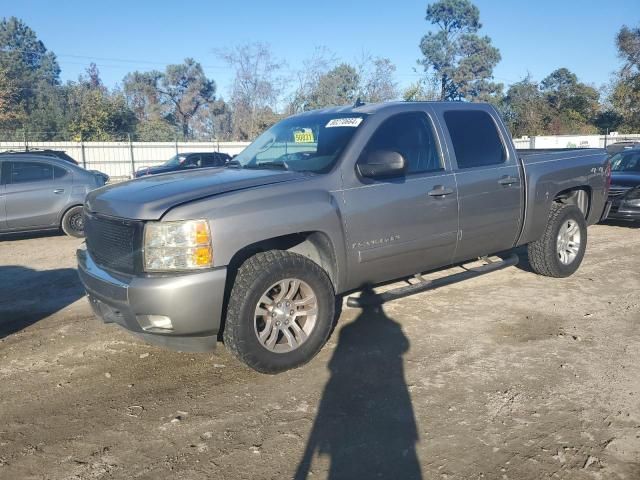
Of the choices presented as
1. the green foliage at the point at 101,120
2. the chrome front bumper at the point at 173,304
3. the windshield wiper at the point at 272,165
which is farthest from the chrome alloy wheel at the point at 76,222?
the green foliage at the point at 101,120

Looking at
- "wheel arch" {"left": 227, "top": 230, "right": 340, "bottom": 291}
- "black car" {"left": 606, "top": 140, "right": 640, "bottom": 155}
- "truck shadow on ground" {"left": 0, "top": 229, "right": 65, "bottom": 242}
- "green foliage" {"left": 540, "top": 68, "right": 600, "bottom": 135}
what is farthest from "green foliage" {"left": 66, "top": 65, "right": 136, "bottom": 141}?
"green foliage" {"left": 540, "top": 68, "right": 600, "bottom": 135}

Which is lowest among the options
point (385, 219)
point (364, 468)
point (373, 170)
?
point (364, 468)

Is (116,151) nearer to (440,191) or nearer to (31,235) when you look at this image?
(31,235)

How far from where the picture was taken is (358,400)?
3.47 meters

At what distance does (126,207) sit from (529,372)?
3.12 m

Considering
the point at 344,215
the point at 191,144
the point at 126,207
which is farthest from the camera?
the point at 191,144

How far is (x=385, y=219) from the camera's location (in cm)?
434

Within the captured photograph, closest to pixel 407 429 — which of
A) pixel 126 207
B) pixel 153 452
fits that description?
pixel 153 452

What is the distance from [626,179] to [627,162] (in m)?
1.31

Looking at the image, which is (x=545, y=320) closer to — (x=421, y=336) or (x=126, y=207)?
(x=421, y=336)

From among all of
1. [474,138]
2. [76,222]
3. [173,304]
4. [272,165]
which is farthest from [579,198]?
[76,222]

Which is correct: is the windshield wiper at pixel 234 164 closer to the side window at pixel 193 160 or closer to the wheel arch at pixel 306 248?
the wheel arch at pixel 306 248

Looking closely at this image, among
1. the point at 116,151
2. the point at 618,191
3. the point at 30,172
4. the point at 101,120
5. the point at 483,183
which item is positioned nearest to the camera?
the point at 483,183

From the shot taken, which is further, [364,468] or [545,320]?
[545,320]
